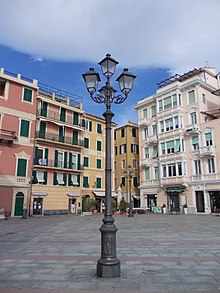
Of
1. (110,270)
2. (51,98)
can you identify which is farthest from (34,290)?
(51,98)

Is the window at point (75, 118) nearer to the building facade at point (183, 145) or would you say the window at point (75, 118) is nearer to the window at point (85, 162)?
the window at point (85, 162)

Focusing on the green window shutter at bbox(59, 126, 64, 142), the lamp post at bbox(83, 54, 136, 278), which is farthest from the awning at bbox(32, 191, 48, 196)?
the lamp post at bbox(83, 54, 136, 278)

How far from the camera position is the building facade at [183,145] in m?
31.5

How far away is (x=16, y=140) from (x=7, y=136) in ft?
3.81

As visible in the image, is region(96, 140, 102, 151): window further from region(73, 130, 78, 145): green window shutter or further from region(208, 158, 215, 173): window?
region(208, 158, 215, 173): window

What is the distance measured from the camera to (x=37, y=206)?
2883cm

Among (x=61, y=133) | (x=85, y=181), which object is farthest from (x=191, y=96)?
(x=85, y=181)

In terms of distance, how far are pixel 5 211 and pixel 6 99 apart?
11264mm

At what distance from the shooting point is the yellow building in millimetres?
43812

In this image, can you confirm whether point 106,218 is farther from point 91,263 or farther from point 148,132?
point 148,132

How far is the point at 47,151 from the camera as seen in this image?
30750 mm

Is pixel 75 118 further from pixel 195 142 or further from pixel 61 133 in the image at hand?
pixel 195 142

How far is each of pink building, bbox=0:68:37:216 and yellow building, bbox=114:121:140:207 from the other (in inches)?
754

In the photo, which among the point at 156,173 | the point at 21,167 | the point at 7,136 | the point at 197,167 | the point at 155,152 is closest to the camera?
the point at 7,136
